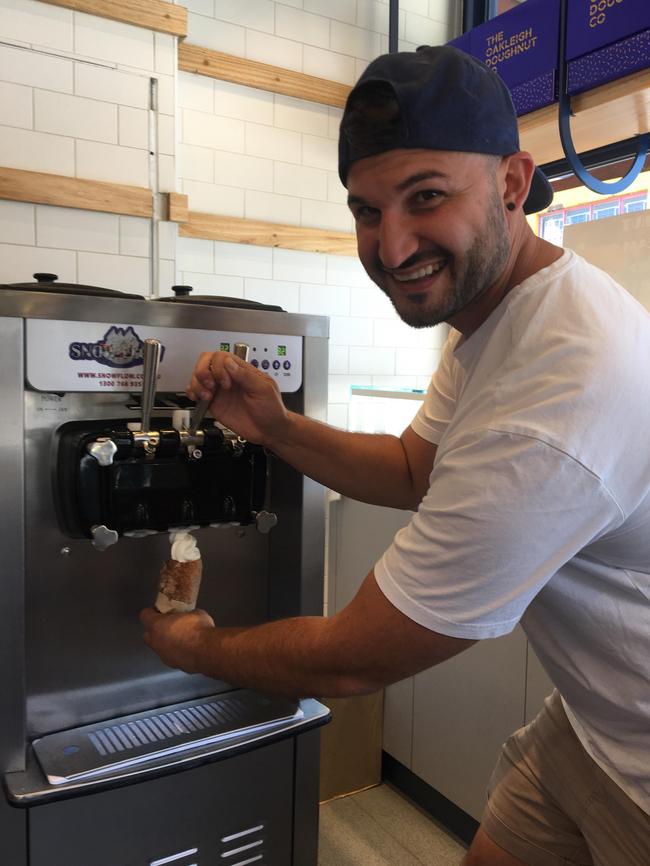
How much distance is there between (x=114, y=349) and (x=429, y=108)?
60 centimetres

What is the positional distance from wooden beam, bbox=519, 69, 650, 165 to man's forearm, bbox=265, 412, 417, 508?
98cm

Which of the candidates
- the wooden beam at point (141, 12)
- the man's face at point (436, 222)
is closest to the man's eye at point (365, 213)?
the man's face at point (436, 222)

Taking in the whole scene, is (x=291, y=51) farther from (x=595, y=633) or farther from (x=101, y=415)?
(x=595, y=633)

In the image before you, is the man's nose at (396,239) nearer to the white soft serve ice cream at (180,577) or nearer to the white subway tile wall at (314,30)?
the white soft serve ice cream at (180,577)

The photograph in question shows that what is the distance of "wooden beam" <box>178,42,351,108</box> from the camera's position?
226 centimetres

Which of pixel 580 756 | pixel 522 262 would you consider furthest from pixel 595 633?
pixel 522 262

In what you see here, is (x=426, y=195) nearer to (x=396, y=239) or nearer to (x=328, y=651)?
(x=396, y=239)

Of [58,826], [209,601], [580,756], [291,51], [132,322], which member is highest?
[291,51]

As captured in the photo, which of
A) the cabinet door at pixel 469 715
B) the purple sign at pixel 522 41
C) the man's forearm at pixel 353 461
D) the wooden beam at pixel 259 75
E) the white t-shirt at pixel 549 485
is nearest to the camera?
the white t-shirt at pixel 549 485

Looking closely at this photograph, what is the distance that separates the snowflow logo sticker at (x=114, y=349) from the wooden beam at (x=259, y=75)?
4.68 ft

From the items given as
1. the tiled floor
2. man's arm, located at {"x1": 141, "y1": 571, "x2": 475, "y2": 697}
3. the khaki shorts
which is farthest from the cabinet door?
man's arm, located at {"x1": 141, "y1": 571, "x2": 475, "y2": 697}

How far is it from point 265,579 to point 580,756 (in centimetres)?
64

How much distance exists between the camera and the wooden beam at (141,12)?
1787 mm

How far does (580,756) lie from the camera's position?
118cm
